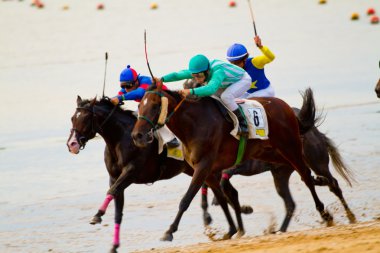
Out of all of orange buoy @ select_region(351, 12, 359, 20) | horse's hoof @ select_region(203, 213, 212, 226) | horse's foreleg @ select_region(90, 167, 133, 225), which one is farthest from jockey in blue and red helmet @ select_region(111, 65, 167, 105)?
orange buoy @ select_region(351, 12, 359, 20)

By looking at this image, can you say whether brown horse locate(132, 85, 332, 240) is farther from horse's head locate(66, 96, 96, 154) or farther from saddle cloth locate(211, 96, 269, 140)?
horse's head locate(66, 96, 96, 154)

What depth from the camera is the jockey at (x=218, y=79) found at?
11930 millimetres

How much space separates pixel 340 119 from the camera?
2411 centimetres

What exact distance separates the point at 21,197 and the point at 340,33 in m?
24.8

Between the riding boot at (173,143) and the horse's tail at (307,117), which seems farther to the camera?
the horse's tail at (307,117)

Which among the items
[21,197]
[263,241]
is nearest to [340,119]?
[21,197]

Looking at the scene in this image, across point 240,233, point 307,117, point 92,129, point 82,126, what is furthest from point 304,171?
point 82,126

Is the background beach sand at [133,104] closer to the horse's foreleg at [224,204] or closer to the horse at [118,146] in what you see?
the horse's foreleg at [224,204]

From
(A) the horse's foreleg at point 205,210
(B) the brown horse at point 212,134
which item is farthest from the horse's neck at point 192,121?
(A) the horse's foreleg at point 205,210

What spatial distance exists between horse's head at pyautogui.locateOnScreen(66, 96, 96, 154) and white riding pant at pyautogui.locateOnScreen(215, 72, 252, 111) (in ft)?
5.34

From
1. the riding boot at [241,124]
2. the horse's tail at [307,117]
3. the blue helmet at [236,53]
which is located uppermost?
the blue helmet at [236,53]

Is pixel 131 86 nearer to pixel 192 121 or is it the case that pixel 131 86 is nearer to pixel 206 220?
pixel 192 121

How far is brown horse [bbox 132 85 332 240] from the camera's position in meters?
11.5

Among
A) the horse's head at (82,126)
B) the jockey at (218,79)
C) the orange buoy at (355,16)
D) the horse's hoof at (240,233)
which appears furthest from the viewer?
the orange buoy at (355,16)
